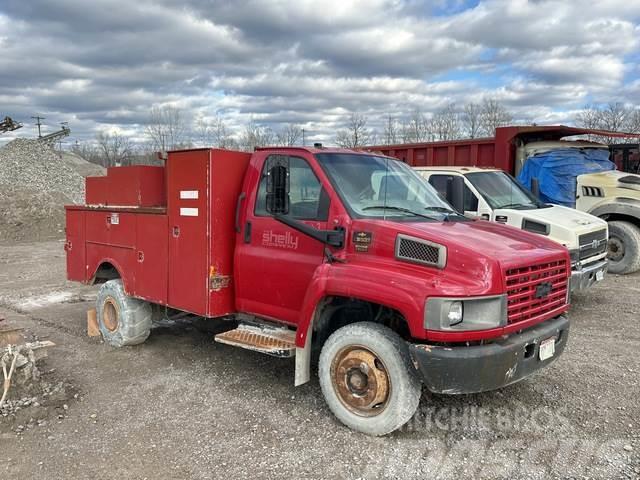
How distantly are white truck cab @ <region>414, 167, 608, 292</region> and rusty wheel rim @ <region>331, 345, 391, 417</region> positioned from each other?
3284mm

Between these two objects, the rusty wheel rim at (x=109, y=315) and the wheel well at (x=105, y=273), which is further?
the wheel well at (x=105, y=273)

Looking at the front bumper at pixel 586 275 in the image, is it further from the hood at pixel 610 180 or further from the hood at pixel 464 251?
the hood at pixel 464 251

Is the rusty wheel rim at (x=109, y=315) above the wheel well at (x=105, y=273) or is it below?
below

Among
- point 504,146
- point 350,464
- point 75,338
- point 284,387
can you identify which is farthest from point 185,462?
point 504,146

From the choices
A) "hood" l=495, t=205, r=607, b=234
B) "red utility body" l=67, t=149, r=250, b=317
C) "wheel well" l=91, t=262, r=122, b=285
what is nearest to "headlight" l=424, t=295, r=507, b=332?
"red utility body" l=67, t=149, r=250, b=317

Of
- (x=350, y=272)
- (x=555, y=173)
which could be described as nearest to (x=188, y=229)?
(x=350, y=272)

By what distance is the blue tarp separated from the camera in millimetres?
10641

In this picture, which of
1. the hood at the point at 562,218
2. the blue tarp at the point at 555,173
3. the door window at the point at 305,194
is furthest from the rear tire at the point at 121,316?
the blue tarp at the point at 555,173

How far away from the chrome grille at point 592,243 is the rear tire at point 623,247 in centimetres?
202

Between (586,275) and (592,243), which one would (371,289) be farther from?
(592,243)

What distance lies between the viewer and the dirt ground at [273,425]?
3.75 m

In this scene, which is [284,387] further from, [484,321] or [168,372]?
[484,321]

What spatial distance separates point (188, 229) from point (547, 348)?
3.35m

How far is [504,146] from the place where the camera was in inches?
425
